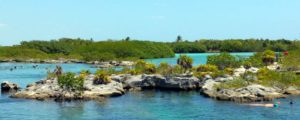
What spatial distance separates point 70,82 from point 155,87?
3005 cm

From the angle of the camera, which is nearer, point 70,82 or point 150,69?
point 70,82

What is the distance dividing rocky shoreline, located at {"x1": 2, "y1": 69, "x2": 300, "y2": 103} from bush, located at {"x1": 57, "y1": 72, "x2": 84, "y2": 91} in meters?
1.25

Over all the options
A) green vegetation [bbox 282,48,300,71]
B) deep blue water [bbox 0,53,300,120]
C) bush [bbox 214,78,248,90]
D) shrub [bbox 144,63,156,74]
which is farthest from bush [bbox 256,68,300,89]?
shrub [bbox 144,63,156,74]

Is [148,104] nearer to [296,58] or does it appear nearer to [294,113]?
[294,113]

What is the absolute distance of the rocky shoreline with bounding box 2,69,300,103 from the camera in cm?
9425

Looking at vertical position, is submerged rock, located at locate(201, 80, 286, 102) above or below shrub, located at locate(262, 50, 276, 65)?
below

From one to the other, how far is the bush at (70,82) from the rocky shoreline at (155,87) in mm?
1251

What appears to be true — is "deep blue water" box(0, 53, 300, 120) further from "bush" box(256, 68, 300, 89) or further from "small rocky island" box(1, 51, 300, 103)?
"bush" box(256, 68, 300, 89)

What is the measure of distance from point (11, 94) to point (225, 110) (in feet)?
158

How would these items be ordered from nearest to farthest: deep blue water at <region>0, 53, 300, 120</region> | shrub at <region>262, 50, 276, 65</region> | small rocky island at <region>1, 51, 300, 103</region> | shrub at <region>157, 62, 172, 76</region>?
deep blue water at <region>0, 53, 300, 120</region> → small rocky island at <region>1, 51, 300, 103</region> → shrub at <region>157, 62, 172, 76</region> → shrub at <region>262, 50, 276, 65</region>

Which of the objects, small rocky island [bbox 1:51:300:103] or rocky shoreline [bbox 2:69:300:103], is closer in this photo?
rocky shoreline [bbox 2:69:300:103]

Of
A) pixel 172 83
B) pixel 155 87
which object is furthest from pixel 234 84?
pixel 155 87

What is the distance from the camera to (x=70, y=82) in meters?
92.5

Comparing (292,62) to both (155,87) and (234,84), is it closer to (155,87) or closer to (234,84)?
(234,84)
